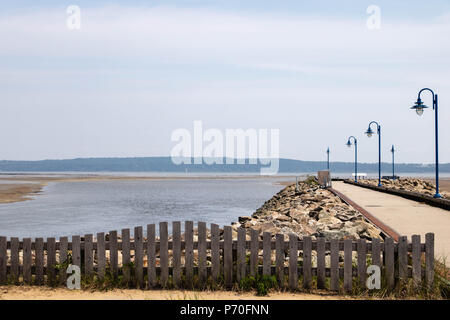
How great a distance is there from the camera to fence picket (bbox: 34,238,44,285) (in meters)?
9.78

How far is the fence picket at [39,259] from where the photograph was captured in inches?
385

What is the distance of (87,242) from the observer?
9672 mm

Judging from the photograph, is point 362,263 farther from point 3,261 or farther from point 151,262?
point 3,261

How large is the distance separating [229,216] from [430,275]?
25458mm

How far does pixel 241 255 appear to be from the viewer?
935 cm

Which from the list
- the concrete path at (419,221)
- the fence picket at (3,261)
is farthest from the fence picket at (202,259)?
the concrete path at (419,221)

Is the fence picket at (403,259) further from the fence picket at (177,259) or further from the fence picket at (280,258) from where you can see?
the fence picket at (177,259)

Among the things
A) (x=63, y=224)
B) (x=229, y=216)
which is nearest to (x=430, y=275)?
(x=63, y=224)

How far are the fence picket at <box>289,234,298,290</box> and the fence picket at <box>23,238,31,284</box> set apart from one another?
4619 mm

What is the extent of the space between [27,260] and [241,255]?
385 centimetres

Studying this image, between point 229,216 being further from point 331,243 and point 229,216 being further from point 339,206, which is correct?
point 331,243

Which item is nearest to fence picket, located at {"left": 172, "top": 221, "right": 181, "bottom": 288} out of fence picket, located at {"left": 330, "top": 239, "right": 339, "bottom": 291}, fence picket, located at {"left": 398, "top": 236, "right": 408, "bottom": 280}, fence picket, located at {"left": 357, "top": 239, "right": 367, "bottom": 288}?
fence picket, located at {"left": 330, "top": 239, "right": 339, "bottom": 291}

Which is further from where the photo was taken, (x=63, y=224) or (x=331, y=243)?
(x=63, y=224)

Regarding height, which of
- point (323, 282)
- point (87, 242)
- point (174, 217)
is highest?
point (87, 242)
